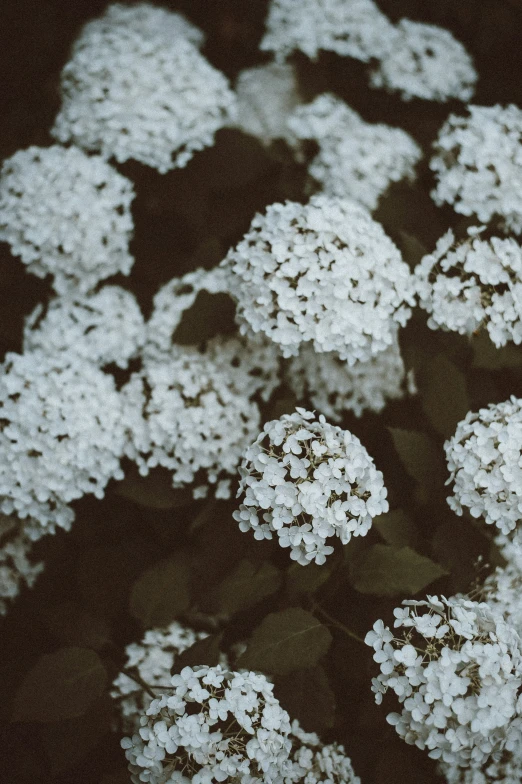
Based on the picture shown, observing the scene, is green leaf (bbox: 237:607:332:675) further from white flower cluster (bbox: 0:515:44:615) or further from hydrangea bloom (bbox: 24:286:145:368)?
hydrangea bloom (bbox: 24:286:145:368)

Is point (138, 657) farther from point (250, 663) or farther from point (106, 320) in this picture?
point (106, 320)

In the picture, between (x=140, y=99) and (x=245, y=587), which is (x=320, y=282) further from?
(x=140, y=99)

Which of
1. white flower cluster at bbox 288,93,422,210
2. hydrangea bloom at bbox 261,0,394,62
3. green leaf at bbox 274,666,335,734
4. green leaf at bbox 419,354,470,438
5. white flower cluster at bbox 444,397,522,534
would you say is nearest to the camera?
white flower cluster at bbox 444,397,522,534

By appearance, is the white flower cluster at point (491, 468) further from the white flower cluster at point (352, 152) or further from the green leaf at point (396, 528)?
the white flower cluster at point (352, 152)

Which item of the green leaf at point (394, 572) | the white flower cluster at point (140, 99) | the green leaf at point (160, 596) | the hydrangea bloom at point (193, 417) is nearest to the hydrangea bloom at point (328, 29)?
the white flower cluster at point (140, 99)

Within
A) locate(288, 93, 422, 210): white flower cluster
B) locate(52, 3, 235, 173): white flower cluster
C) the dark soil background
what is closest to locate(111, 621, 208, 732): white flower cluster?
the dark soil background

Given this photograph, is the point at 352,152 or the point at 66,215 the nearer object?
the point at 66,215

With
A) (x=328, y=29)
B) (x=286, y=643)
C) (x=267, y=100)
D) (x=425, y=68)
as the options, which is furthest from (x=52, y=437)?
(x=425, y=68)
